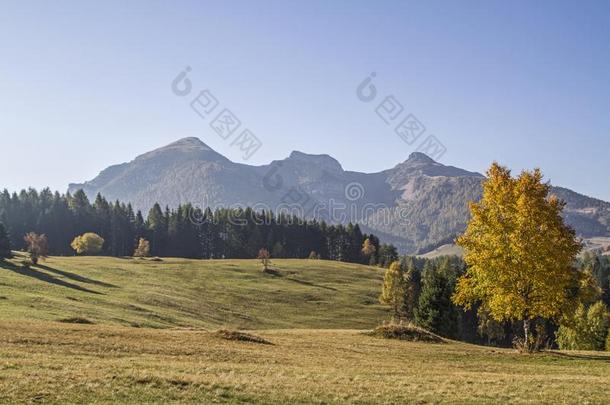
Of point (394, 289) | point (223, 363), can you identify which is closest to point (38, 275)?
point (394, 289)

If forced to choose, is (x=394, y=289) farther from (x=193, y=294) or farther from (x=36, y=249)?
(x=36, y=249)

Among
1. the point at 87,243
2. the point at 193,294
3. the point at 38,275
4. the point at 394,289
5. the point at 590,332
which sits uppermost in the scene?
the point at 87,243

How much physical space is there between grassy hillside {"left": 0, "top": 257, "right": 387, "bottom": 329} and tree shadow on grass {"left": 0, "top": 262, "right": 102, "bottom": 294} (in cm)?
16

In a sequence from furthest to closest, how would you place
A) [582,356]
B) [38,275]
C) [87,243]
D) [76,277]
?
[87,243], [76,277], [38,275], [582,356]

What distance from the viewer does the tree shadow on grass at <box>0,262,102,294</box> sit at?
85.7 m

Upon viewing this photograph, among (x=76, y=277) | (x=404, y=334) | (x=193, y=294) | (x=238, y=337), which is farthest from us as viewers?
(x=193, y=294)

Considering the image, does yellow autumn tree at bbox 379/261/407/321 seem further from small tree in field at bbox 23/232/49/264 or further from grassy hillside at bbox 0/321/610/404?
grassy hillside at bbox 0/321/610/404

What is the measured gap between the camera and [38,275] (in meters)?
91.9

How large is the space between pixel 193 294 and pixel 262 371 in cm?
7664

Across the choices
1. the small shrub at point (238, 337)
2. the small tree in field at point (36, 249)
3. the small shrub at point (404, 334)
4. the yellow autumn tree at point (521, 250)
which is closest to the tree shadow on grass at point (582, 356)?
the yellow autumn tree at point (521, 250)

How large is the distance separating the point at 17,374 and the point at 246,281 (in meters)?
106

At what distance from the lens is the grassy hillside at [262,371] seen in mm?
22594

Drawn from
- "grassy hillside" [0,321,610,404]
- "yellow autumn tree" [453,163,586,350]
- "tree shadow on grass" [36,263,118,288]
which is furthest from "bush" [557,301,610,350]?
"tree shadow on grass" [36,263,118,288]

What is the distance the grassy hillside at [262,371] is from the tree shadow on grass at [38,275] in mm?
46344
